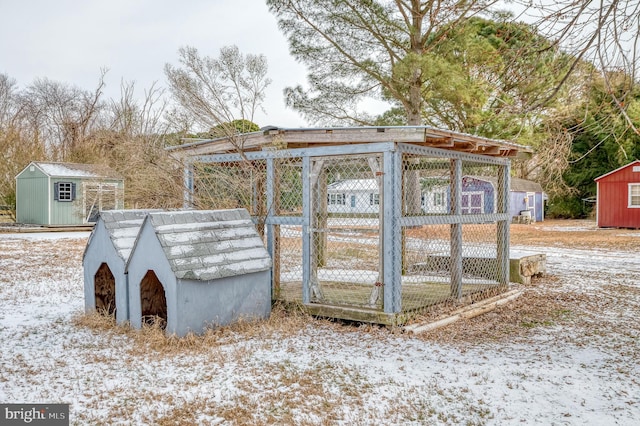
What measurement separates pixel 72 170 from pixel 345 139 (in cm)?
1822

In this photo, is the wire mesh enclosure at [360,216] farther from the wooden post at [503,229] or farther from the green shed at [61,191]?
the green shed at [61,191]

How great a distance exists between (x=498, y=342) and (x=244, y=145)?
376 cm

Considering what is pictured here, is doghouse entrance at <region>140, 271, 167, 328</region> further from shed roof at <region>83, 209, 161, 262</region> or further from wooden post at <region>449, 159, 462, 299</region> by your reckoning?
wooden post at <region>449, 159, 462, 299</region>

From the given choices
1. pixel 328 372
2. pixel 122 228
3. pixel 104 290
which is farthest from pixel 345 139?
pixel 104 290

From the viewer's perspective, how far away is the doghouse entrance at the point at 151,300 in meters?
5.51

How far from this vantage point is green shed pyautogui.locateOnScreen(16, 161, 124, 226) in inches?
773

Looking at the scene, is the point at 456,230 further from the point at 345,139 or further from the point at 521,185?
the point at 521,185

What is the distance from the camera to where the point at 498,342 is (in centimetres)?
500

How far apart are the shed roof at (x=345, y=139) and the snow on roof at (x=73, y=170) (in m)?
14.7

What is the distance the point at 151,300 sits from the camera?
18.6 feet

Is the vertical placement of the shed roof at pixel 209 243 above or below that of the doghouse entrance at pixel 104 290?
above

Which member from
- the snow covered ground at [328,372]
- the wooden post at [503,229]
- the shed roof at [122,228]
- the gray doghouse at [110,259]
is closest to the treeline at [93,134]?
the shed roof at [122,228]

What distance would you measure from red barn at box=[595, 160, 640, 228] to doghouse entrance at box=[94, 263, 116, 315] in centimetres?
2328

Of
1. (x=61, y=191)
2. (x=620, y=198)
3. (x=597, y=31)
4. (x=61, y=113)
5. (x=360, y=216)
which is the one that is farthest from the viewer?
(x=61, y=113)
